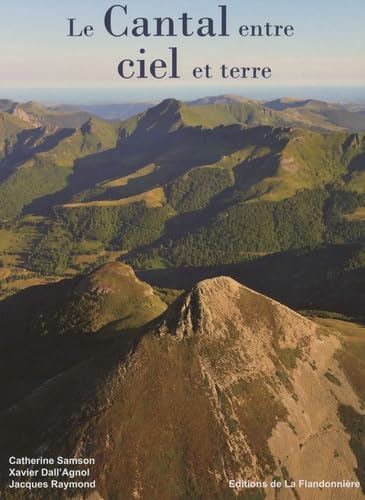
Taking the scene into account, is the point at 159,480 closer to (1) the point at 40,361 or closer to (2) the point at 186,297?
(2) the point at 186,297

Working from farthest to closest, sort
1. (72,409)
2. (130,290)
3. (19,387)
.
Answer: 1. (130,290)
2. (19,387)
3. (72,409)

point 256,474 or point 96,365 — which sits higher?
point 96,365

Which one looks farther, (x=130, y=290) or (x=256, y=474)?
(x=130, y=290)

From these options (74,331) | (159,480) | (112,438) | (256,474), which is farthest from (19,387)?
(256,474)

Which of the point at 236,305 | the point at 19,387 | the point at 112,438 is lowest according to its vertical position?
the point at 19,387

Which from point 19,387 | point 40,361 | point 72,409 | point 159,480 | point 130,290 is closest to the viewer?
point 159,480

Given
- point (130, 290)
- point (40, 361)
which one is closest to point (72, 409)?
point (40, 361)

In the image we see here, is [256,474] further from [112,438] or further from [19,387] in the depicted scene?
[19,387]
